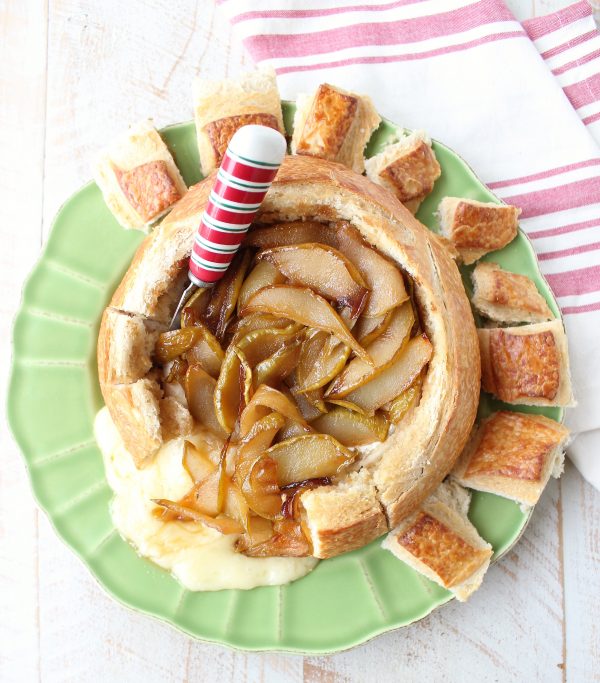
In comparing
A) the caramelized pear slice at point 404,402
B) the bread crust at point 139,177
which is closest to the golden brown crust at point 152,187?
the bread crust at point 139,177

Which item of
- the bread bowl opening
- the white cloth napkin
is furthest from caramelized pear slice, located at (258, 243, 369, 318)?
the white cloth napkin

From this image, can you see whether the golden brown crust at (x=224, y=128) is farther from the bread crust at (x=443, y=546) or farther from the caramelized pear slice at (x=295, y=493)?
the bread crust at (x=443, y=546)

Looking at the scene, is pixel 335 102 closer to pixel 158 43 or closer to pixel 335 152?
pixel 335 152

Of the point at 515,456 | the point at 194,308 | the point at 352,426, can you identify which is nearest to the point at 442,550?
the point at 515,456

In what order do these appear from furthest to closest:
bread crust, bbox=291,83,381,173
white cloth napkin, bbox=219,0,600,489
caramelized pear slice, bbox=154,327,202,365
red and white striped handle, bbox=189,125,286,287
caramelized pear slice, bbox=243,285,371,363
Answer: white cloth napkin, bbox=219,0,600,489
bread crust, bbox=291,83,381,173
caramelized pear slice, bbox=154,327,202,365
caramelized pear slice, bbox=243,285,371,363
red and white striped handle, bbox=189,125,286,287

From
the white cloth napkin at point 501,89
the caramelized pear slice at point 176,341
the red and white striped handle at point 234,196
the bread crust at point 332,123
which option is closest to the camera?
the red and white striped handle at point 234,196

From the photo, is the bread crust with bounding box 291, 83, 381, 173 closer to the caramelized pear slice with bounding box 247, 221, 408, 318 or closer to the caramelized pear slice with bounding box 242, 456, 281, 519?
the caramelized pear slice with bounding box 247, 221, 408, 318

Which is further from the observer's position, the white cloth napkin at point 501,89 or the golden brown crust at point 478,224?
the white cloth napkin at point 501,89
